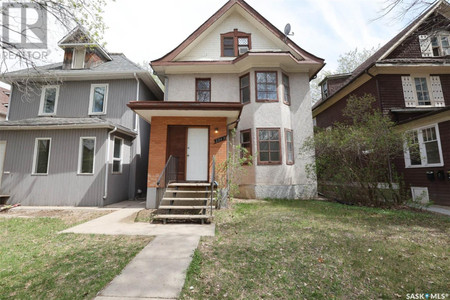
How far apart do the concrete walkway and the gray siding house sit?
3837 millimetres

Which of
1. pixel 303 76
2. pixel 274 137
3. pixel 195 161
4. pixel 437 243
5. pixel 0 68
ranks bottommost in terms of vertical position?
pixel 437 243

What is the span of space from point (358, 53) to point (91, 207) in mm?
32237

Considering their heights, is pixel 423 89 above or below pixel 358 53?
below

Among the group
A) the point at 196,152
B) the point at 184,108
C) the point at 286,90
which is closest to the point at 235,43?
the point at 286,90

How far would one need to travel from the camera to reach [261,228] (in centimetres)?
479

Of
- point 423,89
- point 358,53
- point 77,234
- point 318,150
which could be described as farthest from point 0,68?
point 358,53

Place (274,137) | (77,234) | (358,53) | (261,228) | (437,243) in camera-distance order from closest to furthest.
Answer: (437,243) → (77,234) → (261,228) → (274,137) → (358,53)

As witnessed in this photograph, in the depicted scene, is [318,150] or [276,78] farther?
[276,78]

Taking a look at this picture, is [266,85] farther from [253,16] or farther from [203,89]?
[253,16]

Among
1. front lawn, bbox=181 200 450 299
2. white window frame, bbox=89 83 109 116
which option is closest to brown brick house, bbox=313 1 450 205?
front lawn, bbox=181 200 450 299

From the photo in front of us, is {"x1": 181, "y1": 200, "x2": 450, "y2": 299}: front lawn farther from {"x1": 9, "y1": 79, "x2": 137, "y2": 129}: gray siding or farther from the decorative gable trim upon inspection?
{"x1": 9, "y1": 79, "x2": 137, "y2": 129}: gray siding

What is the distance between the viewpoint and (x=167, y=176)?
711cm

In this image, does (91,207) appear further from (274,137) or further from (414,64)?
(414,64)

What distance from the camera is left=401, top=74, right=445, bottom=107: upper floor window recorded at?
10265 mm
